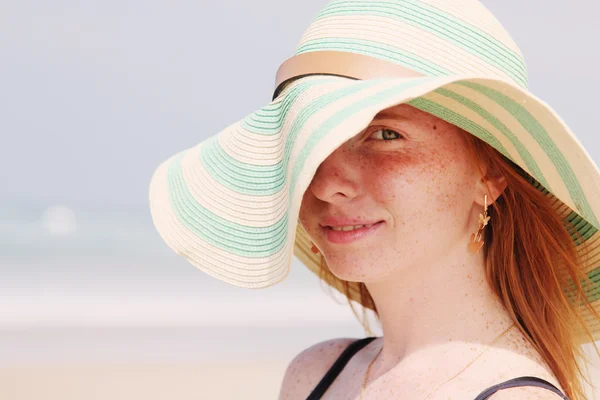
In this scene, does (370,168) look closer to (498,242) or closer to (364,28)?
(364,28)

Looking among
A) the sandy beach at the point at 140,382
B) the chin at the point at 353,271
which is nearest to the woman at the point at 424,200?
the chin at the point at 353,271

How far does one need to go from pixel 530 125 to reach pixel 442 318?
1.87 ft

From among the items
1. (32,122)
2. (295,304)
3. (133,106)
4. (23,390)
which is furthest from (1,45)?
(23,390)

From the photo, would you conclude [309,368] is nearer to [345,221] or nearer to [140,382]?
[345,221]

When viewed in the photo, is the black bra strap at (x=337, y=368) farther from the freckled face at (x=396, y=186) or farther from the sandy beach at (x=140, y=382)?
the sandy beach at (x=140, y=382)

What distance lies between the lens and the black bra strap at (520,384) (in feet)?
5.63

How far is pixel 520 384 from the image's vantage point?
172 cm

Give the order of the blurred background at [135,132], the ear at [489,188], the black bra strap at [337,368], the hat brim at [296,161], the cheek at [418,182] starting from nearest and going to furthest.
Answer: the hat brim at [296,161]
the cheek at [418,182]
the ear at [489,188]
the black bra strap at [337,368]
the blurred background at [135,132]

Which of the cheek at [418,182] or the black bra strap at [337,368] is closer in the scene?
the cheek at [418,182]

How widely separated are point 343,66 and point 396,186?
29cm

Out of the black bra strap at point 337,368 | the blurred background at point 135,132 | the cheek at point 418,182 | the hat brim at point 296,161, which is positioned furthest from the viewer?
the blurred background at point 135,132

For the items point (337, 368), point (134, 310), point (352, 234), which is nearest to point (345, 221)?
point (352, 234)

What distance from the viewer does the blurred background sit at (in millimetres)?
10320

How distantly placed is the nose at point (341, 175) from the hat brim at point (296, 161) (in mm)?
90
